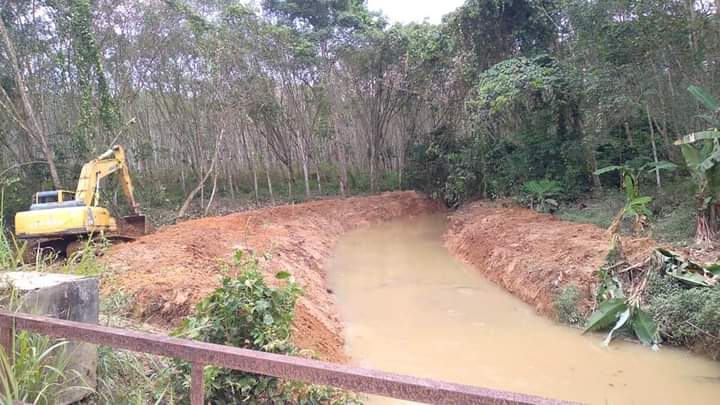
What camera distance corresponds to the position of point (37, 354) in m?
2.08

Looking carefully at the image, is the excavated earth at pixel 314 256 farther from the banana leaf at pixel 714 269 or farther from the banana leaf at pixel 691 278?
the banana leaf at pixel 714 269

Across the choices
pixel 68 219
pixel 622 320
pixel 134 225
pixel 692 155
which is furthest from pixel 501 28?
pixel 68 219

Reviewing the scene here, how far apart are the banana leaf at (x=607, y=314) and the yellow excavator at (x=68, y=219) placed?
21.0ft

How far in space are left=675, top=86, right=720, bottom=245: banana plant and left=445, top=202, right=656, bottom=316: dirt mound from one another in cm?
69

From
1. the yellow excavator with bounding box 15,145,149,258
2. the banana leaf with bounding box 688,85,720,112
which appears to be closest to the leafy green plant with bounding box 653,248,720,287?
the banana leaf with bounding box 688,85,720,112

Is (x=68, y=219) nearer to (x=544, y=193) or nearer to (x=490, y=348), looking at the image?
(x=490, y=348)

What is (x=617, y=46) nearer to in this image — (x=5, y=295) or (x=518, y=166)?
(x=518, y=166)

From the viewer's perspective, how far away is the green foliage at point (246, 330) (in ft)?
→ 9.45

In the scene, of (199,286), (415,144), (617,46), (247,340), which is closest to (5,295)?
(247,340)

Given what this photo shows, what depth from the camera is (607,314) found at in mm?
5703

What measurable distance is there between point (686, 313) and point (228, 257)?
19.9 ft

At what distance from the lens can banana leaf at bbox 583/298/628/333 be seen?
5.67 meters

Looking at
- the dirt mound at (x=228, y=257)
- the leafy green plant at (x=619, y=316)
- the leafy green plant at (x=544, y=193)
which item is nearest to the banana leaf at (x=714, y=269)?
the leafy green plant at (x=619, y=316)

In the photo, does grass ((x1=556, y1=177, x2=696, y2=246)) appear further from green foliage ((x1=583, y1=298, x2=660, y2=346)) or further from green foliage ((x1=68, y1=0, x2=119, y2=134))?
green foliage ((x1=68, y1=0, x2=119, y2=134))
